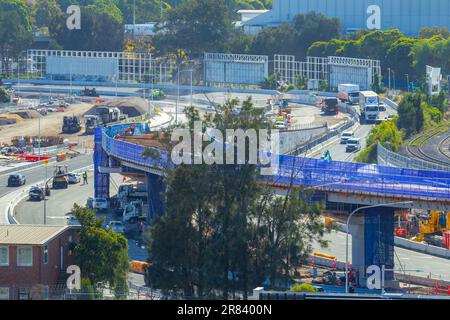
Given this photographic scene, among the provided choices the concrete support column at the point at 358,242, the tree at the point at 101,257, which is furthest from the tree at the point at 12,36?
the tree at the point at 101,257

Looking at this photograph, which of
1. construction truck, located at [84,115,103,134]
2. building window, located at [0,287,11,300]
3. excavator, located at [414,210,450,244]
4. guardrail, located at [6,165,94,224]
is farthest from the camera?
construction truck, located at [84,115,103,134]

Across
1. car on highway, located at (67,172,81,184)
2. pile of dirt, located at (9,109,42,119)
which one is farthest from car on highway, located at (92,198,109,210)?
pile of dirt, located at (9,109,42,119)

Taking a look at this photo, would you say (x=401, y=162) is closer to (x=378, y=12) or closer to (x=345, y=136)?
(x=345, y=136)

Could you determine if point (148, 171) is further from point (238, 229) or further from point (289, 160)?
point (238, 229)

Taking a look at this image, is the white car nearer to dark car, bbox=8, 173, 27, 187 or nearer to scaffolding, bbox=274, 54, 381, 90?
dark car, bbox=8, 173, 27, 187

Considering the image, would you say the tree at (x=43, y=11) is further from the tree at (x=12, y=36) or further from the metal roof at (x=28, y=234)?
the metal roof at (x=28, y=234)

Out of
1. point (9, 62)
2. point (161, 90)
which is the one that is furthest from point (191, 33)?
point (9, 62)

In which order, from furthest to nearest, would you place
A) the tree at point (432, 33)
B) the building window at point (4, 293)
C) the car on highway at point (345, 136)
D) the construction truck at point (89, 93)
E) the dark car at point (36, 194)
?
the construction truck at point (89, 93) < the tree at point (432, 33) < the car on highway at point (345, 136) < the dark car at point (36, 194) < the building window at point (4, 293)
